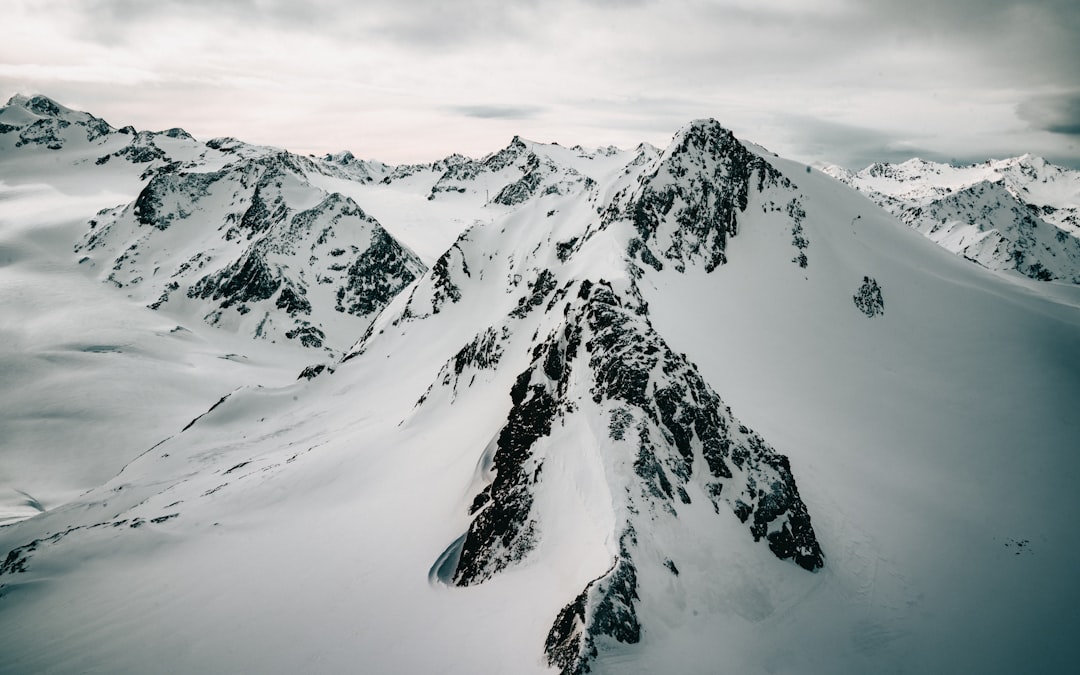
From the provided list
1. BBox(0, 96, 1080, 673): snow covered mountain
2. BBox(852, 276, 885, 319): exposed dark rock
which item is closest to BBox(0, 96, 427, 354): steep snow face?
BBox(0, 96, 1080, 673): snow covered mountain

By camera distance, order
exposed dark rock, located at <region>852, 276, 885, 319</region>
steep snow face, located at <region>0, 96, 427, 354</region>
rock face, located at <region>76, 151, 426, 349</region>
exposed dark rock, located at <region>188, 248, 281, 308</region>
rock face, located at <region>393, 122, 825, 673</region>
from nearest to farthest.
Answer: rock face, located at <region>393, 122, 825, 673</region>
exposed dark rock, located at <region>852, 276, 885, 319</region>
exposed dark rock, located at <region>188, 248, 281, 308</region>
steep snow face, located at <region>0, 96, 427, 354</region>
rock face, located at <region>76, 151, 426, 349</region>

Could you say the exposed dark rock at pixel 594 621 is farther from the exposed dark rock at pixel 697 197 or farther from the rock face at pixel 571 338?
the exposed dark rock at pixel 697 197

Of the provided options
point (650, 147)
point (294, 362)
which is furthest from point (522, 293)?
point (650, 147)

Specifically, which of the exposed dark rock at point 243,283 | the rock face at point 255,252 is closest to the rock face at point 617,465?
the rock face at point 255,252

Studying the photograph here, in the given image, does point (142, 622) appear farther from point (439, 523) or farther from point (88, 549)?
point (439, 523)

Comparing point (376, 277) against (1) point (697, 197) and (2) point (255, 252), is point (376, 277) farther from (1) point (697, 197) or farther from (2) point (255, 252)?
(1) point (697, 197)

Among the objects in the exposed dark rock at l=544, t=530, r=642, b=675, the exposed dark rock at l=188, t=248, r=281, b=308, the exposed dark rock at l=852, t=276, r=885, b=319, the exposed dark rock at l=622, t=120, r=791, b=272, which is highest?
the exposed dark rock at l=622, t=120, r=791, b=272

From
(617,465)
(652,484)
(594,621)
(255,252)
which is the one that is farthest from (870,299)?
(255,252)

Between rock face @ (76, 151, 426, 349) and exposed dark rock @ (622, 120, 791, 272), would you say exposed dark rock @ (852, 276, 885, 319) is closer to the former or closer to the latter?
exposed dark rock @ (622, 120, 791, 272)
